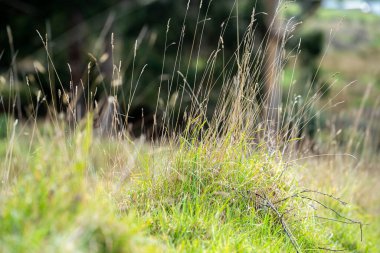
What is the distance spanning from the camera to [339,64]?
25.0m

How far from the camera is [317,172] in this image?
5.36 m

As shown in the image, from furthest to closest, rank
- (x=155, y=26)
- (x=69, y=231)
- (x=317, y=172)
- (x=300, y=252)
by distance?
1. (x=155, y=26)
2. (x=317, y=172)
3. (x=300, y=252)
4. (x=69, y=231)

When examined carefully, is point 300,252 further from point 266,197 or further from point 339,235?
point 339,235

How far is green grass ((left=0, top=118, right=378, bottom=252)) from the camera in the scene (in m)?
2.46

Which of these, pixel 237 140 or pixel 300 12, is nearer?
pixel 237 140

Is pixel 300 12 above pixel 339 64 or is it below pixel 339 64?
above

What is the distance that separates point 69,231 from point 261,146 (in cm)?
211

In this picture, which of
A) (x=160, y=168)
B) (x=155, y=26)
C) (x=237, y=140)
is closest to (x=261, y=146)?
(x=237, y=140)

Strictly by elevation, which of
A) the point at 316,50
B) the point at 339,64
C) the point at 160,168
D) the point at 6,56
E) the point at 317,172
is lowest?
the point at 339,64

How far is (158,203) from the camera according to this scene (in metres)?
3.54

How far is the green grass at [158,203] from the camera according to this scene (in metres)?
2.46

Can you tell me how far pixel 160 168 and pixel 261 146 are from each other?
2.74ft

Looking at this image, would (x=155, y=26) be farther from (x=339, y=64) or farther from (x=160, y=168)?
(x=339, y=64)

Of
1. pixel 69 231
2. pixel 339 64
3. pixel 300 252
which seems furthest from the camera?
pixel 339 64
